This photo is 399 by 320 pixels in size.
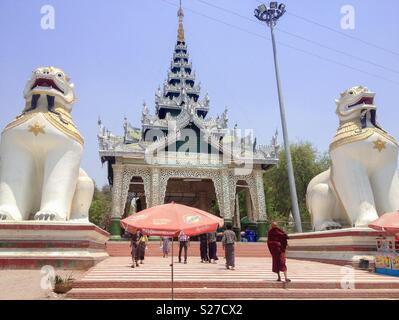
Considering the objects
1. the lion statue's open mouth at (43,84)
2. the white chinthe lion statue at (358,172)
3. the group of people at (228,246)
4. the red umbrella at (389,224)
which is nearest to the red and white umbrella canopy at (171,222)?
the group of people at (228,246)

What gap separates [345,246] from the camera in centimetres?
1004

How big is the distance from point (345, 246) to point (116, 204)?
12.7 meters

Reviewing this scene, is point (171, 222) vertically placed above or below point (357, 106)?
below

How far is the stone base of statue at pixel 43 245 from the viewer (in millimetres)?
8562

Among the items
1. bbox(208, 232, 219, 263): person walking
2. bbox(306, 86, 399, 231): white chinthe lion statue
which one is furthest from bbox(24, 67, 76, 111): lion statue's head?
bbox(306, 86, 399, 231): white chinthe lion statue

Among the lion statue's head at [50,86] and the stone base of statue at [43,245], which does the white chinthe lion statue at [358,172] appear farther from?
the lion statue's head at [50,86]

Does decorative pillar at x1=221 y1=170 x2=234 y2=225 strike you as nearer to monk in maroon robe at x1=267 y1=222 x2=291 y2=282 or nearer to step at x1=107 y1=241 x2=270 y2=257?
step at x1=107 y1=241 x2=270 y2=257

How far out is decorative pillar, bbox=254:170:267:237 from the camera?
69.4 ft

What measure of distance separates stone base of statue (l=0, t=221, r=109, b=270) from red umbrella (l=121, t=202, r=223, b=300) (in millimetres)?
4135

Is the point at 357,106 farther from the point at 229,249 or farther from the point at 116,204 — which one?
the point at 116,204

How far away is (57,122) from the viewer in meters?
9.59

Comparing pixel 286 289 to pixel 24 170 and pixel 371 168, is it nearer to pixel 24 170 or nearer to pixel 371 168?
pixel 371 168

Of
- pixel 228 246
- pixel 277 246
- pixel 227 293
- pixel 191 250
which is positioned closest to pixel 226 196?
pixel 191 250
